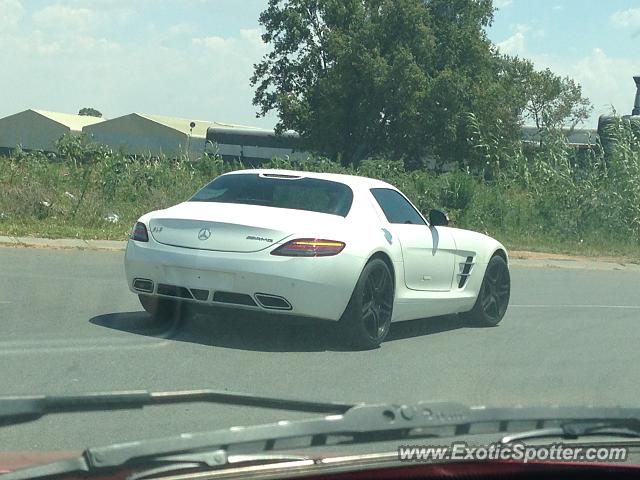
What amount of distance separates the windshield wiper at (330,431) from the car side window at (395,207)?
19.2 feet

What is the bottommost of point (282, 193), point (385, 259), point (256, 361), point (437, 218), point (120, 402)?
point (256, 361)

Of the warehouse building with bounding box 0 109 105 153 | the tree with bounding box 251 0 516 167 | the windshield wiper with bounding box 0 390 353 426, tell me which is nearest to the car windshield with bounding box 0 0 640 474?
the windshield wiper with bounding box 0 390 353 426

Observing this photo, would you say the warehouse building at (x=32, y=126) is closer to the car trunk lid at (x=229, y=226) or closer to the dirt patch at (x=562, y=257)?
the dirt patch at (x=562, y=257)

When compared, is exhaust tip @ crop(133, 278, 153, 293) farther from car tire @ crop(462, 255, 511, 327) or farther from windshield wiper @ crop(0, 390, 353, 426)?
windshield wiper @ crop(0, 390, 353, 426)

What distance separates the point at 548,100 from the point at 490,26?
18661 mm

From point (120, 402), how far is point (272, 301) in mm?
4320

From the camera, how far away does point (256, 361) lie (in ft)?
27.1

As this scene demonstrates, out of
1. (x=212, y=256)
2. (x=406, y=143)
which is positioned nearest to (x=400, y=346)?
(x=212, y=256)

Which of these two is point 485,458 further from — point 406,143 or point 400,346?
point 406,143

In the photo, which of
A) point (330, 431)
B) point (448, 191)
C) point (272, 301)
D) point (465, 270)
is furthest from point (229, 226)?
point (448, 191)

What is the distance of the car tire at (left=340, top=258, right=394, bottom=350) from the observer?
862 centimetres

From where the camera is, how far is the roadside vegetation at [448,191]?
760 inches

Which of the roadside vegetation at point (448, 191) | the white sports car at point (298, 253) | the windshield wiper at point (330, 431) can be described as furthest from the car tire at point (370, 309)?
the roadside vegetation at point (448, 191)

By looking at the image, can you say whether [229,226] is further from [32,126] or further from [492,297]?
[32,126]
